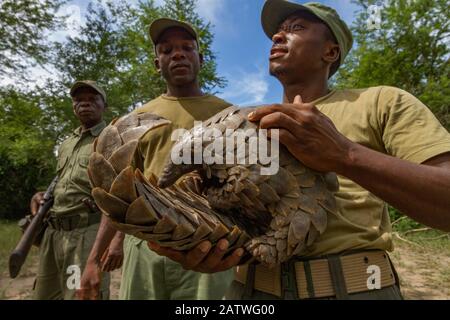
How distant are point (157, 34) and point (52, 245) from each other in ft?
8.13

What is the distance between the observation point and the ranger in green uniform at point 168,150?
2.34 meters

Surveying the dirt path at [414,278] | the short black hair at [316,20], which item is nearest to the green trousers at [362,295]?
the short black hair at [316,20]

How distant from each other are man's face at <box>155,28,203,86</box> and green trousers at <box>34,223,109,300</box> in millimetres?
1778

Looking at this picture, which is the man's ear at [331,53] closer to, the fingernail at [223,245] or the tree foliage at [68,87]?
the fingernail at [223,245]

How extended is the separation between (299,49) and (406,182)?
2.28 feet

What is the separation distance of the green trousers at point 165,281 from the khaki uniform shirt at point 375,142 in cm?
124

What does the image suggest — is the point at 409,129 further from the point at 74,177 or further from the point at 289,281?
the point at 74,177

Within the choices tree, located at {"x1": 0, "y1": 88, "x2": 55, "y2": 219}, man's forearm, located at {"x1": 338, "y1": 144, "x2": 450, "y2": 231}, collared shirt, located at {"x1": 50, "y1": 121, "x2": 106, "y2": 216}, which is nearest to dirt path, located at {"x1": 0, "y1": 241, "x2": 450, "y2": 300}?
collared shirt, located at {"x1": 50, "y1": 121, "x2": 106, "y2": 216}

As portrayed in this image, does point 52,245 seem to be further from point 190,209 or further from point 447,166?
point 447,166

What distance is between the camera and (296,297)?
48.5 inches

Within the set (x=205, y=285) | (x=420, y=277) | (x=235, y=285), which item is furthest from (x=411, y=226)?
(x=235, y=285)

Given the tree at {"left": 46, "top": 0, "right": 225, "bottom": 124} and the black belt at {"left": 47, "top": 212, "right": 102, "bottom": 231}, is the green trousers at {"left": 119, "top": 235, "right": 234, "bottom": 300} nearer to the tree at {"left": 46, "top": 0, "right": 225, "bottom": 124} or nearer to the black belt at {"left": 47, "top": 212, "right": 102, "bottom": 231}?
the black belt at {"left": 47, "top": 212, "right": 102, "bottom": 231}

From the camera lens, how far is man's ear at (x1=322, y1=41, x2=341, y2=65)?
153cm

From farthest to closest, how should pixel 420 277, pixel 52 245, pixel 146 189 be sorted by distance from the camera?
pixel 420 277
pixel 52 245
pixel 146 189
